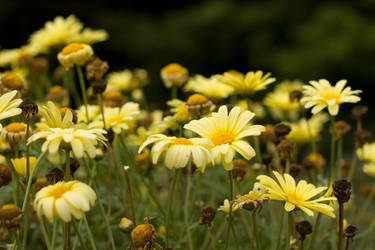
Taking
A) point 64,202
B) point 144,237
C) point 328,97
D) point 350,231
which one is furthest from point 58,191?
point 328,97

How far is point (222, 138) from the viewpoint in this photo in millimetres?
891

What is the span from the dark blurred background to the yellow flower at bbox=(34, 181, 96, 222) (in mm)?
3706

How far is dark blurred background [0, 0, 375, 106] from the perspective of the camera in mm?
4266

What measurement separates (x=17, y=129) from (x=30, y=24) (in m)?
3.90

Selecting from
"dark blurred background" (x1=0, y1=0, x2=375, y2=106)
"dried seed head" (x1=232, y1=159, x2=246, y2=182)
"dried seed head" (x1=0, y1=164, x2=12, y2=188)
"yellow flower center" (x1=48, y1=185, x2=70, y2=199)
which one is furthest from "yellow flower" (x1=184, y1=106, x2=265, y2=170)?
"dark blurred background" (x1=0, y1=0, x2=375, y2=106)

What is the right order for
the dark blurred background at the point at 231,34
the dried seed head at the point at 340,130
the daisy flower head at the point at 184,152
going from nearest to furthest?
1. the daisy flower head at the point at 184,152
2. the dried seed head at the point at 340,130
3. the dark blurred background at the point at 231,34

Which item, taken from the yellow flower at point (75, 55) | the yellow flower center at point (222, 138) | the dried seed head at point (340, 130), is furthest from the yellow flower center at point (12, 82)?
the dried seed head at point (340, 130)

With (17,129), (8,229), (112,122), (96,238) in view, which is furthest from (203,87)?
(8,229)

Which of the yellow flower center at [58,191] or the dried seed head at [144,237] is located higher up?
the yellow flower center at [58,191]

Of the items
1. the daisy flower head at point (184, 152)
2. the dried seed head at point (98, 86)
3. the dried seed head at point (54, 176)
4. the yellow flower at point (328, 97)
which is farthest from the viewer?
the dried seed head at point (98, 86)

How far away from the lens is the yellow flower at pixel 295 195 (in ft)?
2.58

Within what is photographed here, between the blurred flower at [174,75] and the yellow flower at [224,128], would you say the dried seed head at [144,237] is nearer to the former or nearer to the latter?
the yellow flower at [224,128]

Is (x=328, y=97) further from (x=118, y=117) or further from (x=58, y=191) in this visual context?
(x=58, y=191)

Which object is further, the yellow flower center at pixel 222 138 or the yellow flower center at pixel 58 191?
the yellow flower center at pixel 222 138
